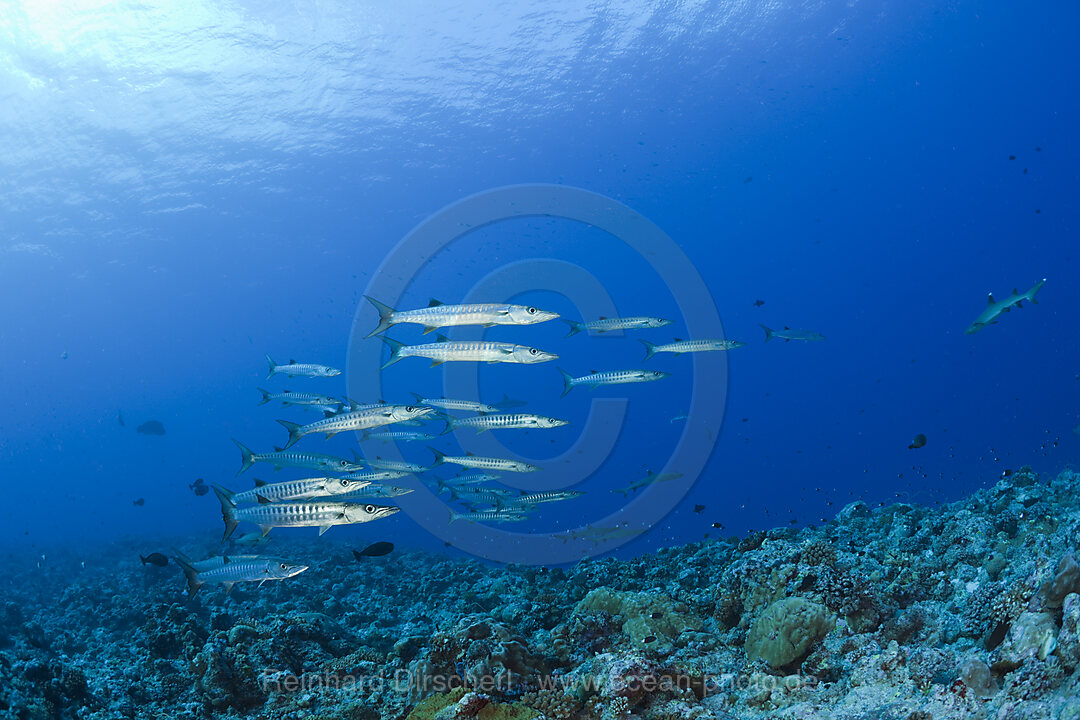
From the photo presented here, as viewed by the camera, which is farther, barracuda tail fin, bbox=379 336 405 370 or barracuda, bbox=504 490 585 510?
barracuda, bbox=504 490 585 510

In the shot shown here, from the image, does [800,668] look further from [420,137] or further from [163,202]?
[163,202]

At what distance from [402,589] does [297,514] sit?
6913 mm

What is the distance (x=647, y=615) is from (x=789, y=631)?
162cm

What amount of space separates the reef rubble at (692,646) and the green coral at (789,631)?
0.05ft

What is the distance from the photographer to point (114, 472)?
423 ft

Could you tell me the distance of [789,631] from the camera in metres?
4.96

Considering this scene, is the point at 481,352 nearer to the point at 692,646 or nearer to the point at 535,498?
the point at 692,646

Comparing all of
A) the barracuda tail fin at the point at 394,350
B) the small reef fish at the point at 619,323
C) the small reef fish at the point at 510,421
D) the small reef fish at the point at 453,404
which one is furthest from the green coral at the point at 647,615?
the small reef fish at the point at 619,323

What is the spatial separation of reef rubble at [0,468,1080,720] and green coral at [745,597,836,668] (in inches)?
0.6

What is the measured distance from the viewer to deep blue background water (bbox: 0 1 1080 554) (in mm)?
27703

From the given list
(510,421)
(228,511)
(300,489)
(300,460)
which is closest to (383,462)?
(300,460)

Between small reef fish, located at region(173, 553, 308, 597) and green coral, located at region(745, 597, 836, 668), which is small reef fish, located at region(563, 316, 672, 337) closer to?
small reef fish, located at region(173, 553, 308, 597)

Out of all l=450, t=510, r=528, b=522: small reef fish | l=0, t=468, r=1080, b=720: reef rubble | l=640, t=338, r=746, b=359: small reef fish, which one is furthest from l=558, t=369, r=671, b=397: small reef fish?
l=0, t=468, r=1080, b=720: reef rubble

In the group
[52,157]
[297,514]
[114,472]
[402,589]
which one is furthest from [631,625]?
[114,472]
